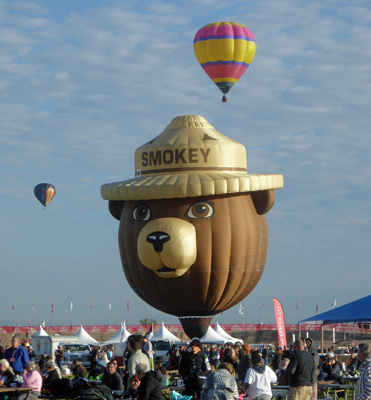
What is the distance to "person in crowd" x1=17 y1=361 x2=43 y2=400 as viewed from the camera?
1245cm

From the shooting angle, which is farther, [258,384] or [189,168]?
[189,168]

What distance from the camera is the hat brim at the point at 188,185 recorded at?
878 inches

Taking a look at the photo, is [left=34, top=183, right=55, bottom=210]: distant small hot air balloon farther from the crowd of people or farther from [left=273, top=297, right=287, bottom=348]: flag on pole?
the crowd of people


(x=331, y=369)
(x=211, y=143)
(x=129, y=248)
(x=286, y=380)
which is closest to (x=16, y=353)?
(x=286, y=380)

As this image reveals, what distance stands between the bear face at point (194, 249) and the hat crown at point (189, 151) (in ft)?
3.31

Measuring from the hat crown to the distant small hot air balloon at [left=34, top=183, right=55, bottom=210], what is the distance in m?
20.1

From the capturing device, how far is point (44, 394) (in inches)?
504

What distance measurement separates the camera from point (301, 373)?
1205 cm

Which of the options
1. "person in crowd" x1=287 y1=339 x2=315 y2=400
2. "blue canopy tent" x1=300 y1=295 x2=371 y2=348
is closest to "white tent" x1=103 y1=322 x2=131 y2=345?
"blue canopy tent" x1=300 y1=295 x2=371 y2=348

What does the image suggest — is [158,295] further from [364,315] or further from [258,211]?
[364,315]

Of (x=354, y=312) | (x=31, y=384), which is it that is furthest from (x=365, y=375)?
(x=354, y=312)

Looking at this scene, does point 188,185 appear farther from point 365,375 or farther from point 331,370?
point 365,375

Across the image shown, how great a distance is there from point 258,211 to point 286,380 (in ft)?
28.9

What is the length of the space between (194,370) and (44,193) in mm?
31836
